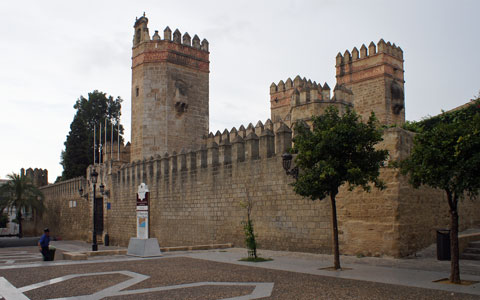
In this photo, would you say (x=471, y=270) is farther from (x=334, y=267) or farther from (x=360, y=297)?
(x=360, y=297)

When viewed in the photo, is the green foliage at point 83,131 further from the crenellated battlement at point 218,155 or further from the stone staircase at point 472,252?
the stone staircase at point 472,252

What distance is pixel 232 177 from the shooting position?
665 inches

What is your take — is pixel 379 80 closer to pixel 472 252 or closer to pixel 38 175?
pixel 472 252

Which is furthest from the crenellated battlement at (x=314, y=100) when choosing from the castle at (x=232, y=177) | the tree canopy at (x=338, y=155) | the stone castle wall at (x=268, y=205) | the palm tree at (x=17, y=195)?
the palm tree at (x=17, y=195)

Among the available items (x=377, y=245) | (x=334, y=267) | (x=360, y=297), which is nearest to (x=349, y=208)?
(x=377, y=245)

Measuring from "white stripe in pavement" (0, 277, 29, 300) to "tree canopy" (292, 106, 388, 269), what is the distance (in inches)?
231

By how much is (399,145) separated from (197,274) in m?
6.32

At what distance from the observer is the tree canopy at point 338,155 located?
9.55m

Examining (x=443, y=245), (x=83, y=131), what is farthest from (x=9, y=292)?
(x=83, y=131)

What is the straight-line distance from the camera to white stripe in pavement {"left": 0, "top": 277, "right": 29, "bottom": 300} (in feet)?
23.9

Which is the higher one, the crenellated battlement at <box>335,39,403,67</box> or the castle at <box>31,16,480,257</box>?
the crenellated battlement at <box>335,39,403,67</box>

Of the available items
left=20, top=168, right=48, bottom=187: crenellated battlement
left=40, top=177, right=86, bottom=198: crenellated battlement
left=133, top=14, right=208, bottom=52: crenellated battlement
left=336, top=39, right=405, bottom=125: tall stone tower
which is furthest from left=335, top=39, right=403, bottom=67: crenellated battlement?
left=20, top=168, right=48, bottom=187: crenellated battlement

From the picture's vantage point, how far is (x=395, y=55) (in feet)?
114

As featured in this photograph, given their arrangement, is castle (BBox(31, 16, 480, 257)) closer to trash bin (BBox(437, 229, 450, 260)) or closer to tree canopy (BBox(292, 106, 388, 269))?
trash bin (BBox(437, 229, 450, 260))
